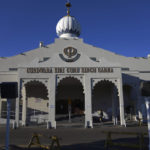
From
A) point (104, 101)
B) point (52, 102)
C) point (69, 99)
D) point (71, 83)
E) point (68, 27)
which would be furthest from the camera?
point (68, 27)

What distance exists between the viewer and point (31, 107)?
23359 mm

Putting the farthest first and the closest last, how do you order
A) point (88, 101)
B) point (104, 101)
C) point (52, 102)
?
1. point (104, 101)
2. point (88, 101)
3. point (52, 102)

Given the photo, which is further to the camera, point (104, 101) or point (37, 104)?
point (104, 101)

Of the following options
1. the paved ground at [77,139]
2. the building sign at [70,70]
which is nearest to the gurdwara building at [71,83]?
the building sign at [70,70]

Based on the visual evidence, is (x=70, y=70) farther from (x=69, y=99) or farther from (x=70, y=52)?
(x=69, y=99)

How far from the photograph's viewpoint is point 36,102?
23.3 metres

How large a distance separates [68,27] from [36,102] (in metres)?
13.8

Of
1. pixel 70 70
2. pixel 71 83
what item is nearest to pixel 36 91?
pixel 71 83

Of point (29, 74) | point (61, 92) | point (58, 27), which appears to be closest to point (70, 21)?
point (58, 27)

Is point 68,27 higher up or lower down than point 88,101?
higher up

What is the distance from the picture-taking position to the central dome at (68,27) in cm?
3062

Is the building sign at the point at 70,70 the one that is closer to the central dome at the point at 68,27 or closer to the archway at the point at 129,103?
the archway at the point at 129,103

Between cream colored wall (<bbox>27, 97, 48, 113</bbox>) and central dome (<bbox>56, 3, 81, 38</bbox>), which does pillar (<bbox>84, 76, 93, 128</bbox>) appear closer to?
cream colored wall (<bbox>27, 97, 48, 113</bbox>)

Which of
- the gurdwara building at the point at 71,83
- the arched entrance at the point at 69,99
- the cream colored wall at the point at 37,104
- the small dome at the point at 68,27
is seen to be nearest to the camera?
the gurdwara building at the point at 71,83
